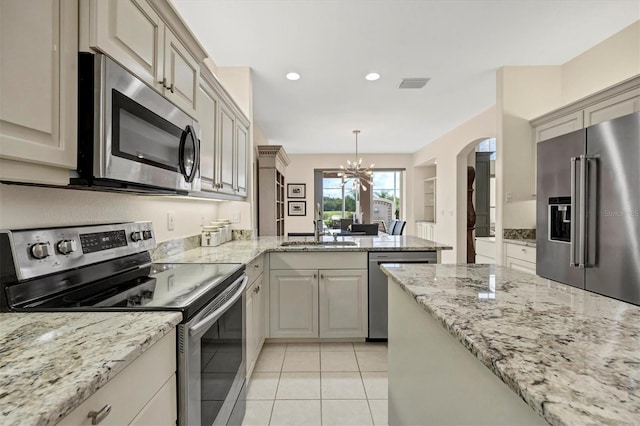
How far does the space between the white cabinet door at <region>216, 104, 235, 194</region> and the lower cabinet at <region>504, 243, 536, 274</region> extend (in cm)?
275

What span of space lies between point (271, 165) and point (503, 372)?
4.76m

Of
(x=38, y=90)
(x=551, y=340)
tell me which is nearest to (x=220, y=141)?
(x=38, y=90)

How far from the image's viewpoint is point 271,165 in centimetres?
507

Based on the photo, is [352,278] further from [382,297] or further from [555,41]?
[555,41]

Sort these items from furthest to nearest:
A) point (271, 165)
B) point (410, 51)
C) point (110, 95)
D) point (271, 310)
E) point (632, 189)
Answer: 1. point (271, 165)
2. point (410, 51)
3. point (271, 310)
4. point (632, 189)
5. point (110, 95)

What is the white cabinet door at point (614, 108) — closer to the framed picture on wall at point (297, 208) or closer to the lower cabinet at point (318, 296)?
the lower cabinet at point (318, 296)

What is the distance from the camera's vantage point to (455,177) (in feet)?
18.4

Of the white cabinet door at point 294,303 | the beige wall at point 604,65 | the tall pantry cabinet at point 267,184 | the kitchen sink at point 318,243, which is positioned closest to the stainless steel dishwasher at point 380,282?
the kitchen sink at point 318,243

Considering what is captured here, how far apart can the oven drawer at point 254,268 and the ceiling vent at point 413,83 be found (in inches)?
103

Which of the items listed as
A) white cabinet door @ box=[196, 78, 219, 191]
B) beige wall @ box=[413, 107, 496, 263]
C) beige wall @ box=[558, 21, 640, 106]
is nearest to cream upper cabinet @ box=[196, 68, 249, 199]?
white cabinet door @ box=[196, 78, 219, 191]

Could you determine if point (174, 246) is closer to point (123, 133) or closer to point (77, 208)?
point (77, 208)

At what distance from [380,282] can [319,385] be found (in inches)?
38.2

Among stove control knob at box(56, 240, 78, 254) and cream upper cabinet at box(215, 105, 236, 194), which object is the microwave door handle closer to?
stove control knob at box(56, 240, 78, 254)

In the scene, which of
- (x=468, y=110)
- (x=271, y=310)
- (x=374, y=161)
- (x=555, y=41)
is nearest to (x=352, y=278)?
(x=271, y=310)
